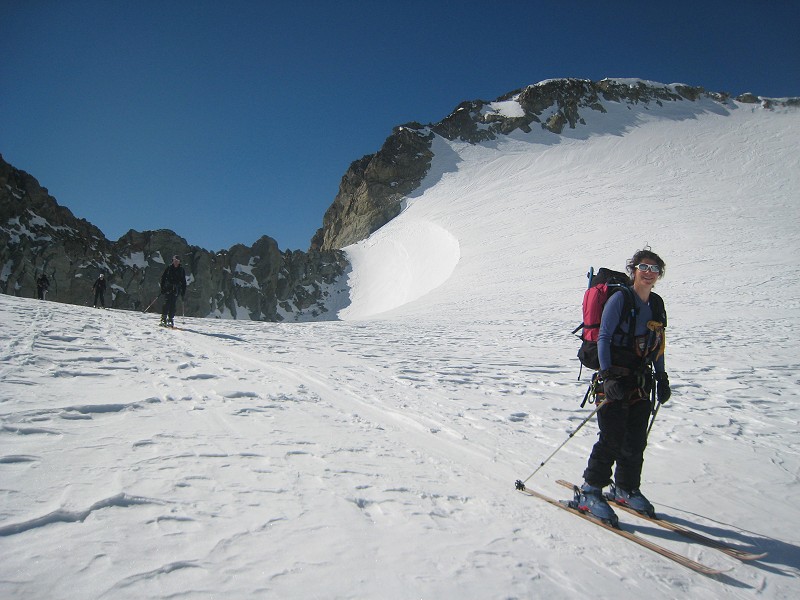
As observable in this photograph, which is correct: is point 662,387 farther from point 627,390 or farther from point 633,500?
point 633,500

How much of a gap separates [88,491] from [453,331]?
11484 millimetres

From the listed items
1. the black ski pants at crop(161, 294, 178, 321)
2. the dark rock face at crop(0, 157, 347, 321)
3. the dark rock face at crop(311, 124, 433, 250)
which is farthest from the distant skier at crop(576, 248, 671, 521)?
the dark rock face at crop(311, 124, 433, 250)

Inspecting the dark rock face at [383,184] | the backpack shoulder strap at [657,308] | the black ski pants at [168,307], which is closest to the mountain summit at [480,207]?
the dark rock face at [383,184]

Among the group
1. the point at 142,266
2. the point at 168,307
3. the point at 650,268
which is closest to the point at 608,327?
the point at 650,268

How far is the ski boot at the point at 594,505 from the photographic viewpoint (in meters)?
3.12

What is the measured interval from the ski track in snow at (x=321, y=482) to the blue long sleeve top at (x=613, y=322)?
131cm

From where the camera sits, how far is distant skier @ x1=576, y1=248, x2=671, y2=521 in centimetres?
334

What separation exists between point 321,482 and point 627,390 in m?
2.49

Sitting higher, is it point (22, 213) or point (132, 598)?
point (22, 213)

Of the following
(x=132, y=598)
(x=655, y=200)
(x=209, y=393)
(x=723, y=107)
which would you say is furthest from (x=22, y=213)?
(x=723, y=107)

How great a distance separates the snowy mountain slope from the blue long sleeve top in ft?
4.29

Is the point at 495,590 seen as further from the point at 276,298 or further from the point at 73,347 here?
the point at 276,298

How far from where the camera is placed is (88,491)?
2.60 metres

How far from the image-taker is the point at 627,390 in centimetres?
328
